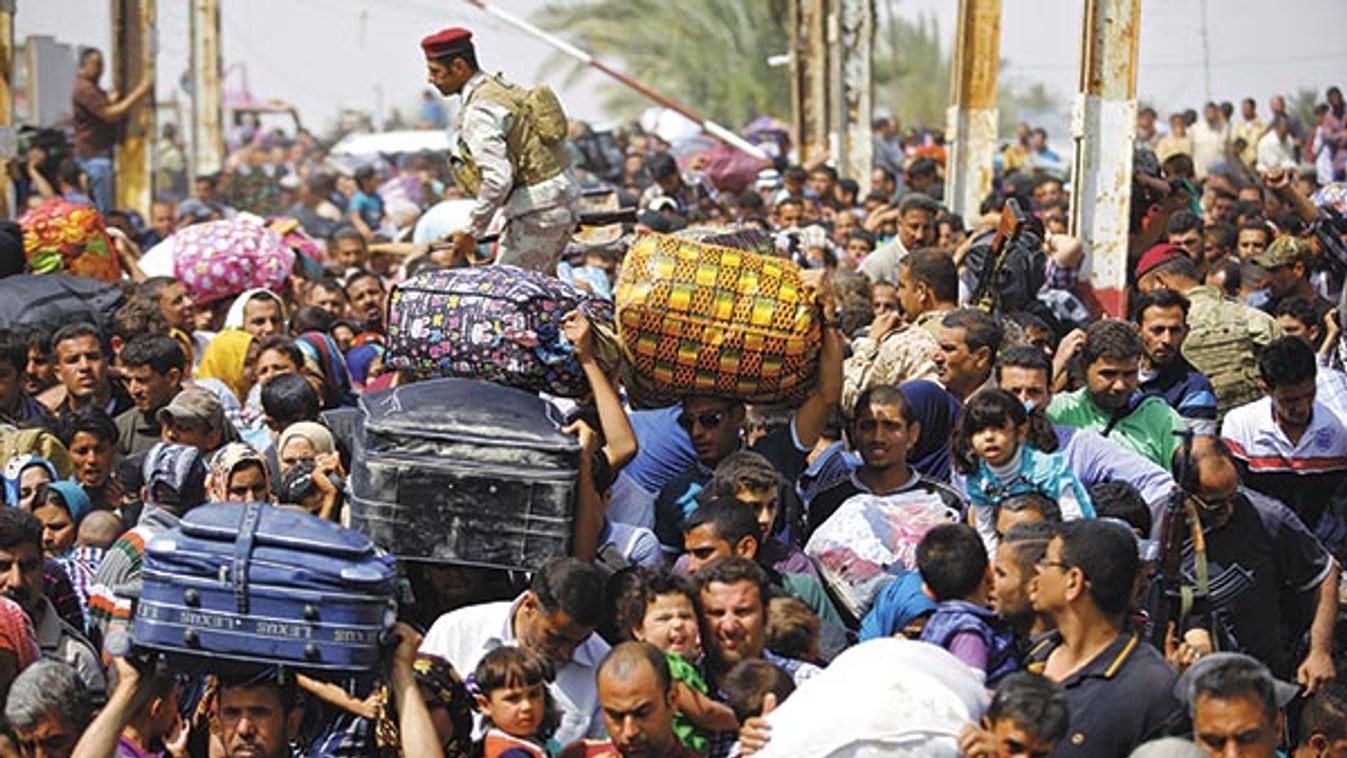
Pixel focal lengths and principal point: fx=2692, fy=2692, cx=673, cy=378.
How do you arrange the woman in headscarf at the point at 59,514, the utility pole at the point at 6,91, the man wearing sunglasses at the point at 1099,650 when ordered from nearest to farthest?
the man wearing sunglasses at the point at 1099,650 < the woman in headscarf at the point at 59,514 < the utility pole at the point at 6,91

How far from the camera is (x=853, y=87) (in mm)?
27484

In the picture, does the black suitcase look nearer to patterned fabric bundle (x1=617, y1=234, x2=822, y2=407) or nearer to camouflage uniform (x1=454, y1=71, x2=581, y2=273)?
patterned fabric bundle (x1=617, y1=234, x2=822, y2=407)

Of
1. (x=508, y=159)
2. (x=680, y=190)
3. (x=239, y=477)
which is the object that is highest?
(x=508, y=159)

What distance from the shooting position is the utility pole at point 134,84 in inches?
979

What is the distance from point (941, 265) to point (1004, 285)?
861mm

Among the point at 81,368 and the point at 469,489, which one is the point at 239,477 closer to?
the point at 469,489

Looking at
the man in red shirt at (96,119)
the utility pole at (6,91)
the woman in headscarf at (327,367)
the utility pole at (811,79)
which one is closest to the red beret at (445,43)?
the woman in headscarf at (327,367)

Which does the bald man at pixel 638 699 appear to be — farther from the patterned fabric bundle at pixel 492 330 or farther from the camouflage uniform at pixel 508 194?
the camouflage uniform at pixel 508 194

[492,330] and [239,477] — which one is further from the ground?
[492,330]

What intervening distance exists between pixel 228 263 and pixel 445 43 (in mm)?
3430

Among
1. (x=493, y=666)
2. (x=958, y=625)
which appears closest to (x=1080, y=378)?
(x=958, y=625)

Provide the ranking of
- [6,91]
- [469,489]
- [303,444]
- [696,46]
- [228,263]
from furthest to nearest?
[696,46] → [6,91] → [228,263] → [303,444] → [469,489]

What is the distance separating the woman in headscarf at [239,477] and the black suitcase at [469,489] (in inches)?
38.8

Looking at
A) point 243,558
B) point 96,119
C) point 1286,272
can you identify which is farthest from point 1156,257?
point 96,119
